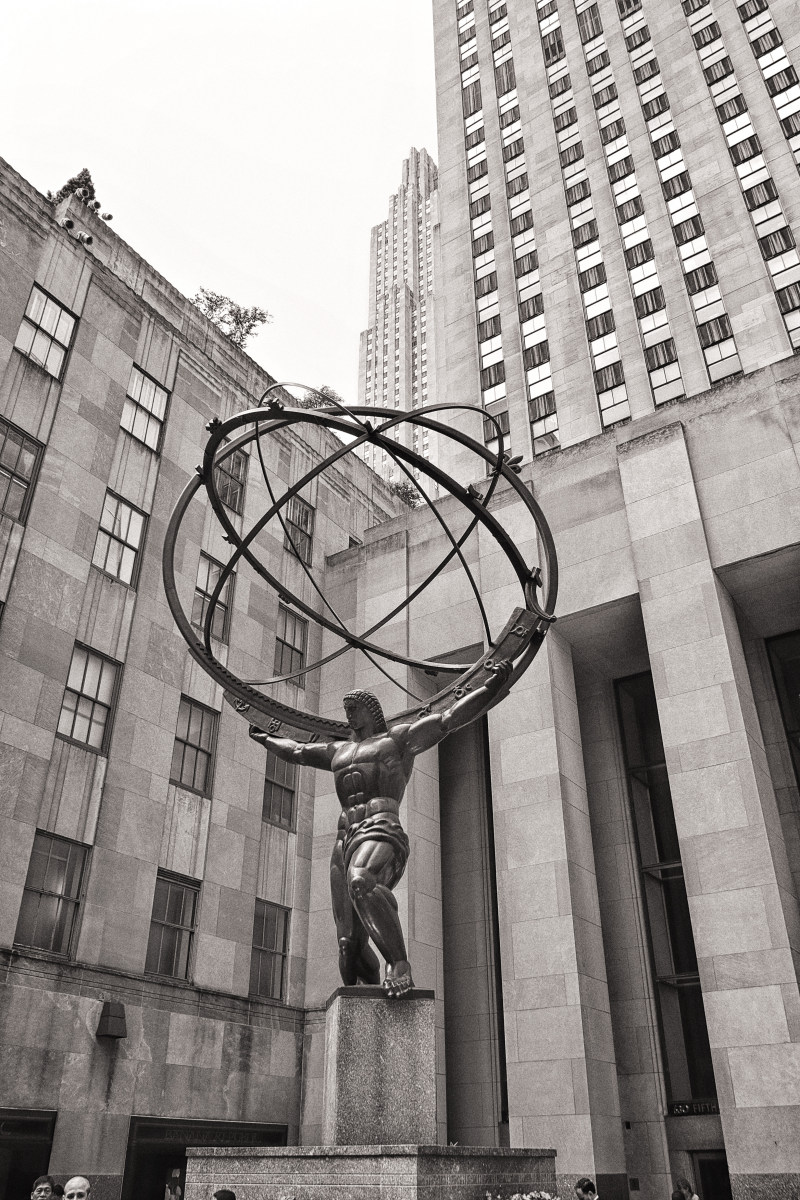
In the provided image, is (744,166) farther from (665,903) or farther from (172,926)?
(172,926)

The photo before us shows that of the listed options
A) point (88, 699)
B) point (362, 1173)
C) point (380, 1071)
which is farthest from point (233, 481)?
point (362, 1173)

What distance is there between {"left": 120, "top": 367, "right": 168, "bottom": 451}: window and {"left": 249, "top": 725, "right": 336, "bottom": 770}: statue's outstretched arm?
52.3 feet

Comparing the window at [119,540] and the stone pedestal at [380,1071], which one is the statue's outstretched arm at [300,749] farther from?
the window at [119,540]

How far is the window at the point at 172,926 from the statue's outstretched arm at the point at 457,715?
13.0 metres

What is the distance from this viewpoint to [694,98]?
1895 inches

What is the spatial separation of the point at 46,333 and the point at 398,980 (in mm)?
19681

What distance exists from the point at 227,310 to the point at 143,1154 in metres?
30.5

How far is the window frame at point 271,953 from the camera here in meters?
23.2

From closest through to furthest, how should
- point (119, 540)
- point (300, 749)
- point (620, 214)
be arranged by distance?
1. point (300, 749)
2. point (119, 540)
3. point (620, 214)

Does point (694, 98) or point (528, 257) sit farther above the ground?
point (694, 98)

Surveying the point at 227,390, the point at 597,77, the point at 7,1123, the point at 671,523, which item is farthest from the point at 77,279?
the point at 597,77

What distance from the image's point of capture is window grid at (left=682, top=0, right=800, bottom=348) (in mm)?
41062

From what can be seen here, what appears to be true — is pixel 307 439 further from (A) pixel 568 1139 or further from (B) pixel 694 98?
(B) pixel 694 98

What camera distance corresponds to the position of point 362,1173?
294 inches
